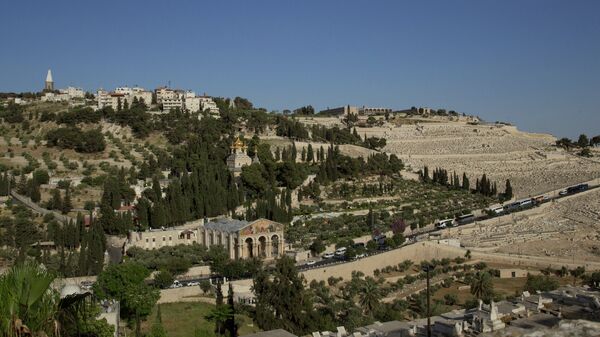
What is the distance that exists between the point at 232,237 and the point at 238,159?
18046mm

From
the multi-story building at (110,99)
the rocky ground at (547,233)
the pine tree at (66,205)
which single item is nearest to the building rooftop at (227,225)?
the pine tree at (66,205)

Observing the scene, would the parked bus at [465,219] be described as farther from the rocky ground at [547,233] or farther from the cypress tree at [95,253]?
the cypress tree at [95,253]

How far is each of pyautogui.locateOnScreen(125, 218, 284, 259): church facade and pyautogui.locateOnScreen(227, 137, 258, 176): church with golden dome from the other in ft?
44.0

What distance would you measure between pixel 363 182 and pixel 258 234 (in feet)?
73.0

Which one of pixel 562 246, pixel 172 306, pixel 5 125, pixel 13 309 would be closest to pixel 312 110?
pixel 5 125

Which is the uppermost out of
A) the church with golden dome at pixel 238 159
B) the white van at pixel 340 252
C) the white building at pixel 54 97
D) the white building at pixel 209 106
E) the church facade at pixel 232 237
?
the white building at pixel 54 97

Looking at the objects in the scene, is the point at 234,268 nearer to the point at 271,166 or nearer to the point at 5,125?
the point at 271,166

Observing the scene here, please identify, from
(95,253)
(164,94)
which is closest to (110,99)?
(164,94)

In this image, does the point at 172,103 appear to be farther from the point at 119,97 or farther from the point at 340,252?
the point at 340,252

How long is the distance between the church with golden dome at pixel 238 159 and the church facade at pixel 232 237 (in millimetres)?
13413

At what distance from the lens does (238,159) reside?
5809 centimetres

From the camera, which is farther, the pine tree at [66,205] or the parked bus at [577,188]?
the parked bus at [577,188]

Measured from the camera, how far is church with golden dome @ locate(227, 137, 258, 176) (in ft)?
188

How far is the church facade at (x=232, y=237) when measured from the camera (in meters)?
40.9
